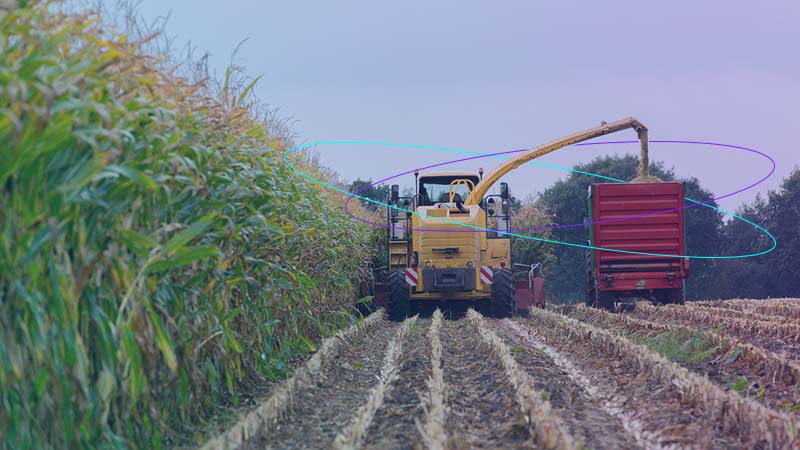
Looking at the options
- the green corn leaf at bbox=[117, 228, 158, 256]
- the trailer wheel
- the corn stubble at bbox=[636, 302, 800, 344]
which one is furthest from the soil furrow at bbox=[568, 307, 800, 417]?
the trailer wheel

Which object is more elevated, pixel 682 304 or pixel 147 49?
pixel 147 49

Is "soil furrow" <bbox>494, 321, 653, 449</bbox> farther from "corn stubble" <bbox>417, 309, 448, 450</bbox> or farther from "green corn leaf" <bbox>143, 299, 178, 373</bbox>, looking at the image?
"green corn leaf" <bbox>143, 299, 178, 373</bbox>

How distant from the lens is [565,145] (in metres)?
19.1

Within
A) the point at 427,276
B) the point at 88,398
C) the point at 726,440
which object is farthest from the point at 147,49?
the point at 427,276

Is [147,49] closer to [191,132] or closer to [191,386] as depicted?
[191,132]

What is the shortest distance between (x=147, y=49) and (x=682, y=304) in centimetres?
1438

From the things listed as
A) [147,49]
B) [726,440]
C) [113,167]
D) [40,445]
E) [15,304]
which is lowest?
[726,440]

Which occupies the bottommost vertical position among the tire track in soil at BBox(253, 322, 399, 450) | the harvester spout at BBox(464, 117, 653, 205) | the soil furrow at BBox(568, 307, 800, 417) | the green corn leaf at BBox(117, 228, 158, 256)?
the tire track in soil at BBox(253, 322, 399, 450)

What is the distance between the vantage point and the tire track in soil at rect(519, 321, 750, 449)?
610 cm

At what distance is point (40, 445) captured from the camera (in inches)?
167

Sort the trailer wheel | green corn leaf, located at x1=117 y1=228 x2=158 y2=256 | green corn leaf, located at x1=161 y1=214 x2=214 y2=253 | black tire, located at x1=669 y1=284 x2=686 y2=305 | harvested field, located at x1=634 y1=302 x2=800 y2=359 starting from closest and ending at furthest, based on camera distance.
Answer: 1. green corn leaf, located at x1=117 y1=228 x2=158 y2=256
2. green corn leaf, located at x1=161 y1=214 x2=214 y2=253
3. harvested field, located at x1=634 y1=302 x2=800 y2=359
4. black tire, located at x1=669 y1=284 x2=686 y2=305
5. the trailer wheel

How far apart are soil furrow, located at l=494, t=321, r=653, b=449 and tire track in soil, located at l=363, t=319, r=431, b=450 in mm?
1054

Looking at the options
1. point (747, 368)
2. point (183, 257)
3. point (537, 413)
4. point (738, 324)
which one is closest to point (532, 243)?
point (738, 324)

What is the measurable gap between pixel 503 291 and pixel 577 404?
9.96m
